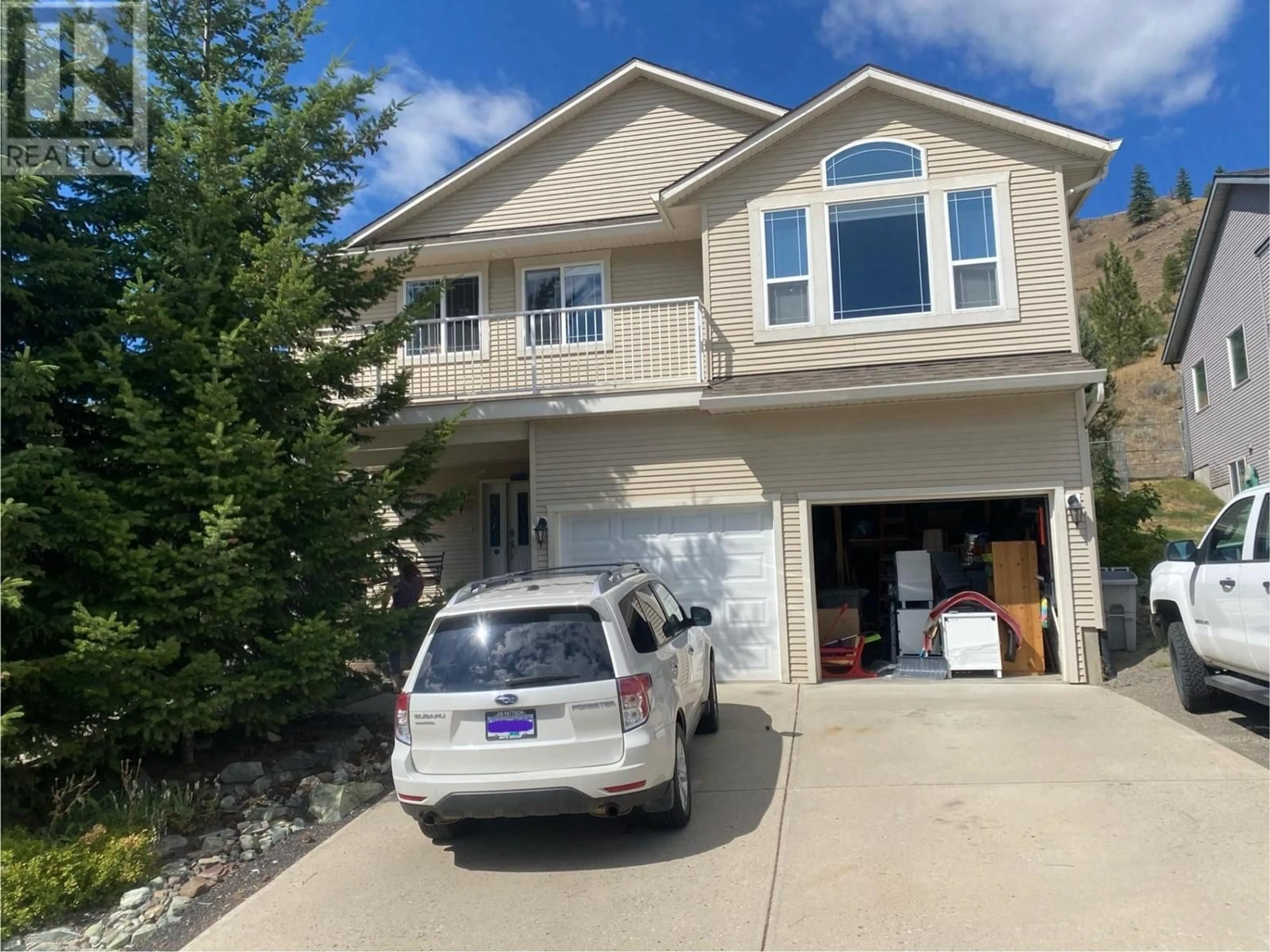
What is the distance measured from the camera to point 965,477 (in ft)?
35.0

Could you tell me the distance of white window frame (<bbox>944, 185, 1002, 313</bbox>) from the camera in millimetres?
10828

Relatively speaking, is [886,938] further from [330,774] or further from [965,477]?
[965,477]

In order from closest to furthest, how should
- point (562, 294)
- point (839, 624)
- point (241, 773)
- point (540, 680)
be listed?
point (540, 680) → point (241, 773) → point (839, 624) → point (562, 294)

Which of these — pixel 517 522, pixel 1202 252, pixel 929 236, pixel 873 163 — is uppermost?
pixel 1202 252

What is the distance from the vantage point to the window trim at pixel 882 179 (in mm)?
11227

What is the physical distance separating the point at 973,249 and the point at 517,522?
317 inches

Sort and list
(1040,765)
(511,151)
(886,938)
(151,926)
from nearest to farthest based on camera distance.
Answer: (886,938), (151,926), (1040,765), (511,151)

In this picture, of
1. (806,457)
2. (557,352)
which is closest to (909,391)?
(806,457)

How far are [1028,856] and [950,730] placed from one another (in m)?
3.13

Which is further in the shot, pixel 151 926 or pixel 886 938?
pixel 151 926

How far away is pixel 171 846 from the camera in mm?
5957

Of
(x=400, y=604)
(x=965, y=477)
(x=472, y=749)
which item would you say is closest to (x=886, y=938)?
(x=472, y=749)

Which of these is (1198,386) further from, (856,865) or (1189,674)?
(856,865)

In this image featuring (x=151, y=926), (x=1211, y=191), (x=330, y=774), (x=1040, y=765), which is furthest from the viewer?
(x=1211, y=191)
